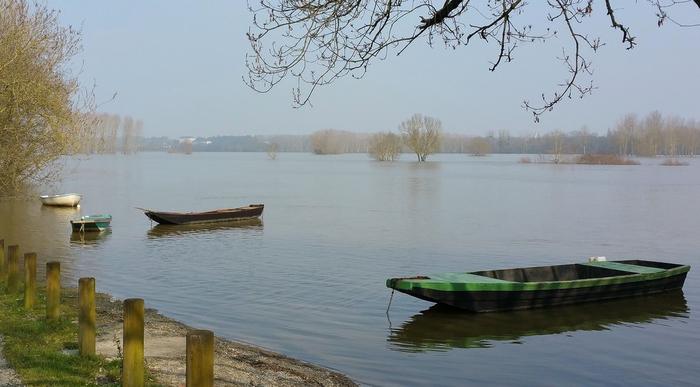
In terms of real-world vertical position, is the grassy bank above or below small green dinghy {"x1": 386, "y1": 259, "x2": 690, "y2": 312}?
above

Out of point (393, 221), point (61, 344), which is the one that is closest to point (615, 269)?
point (61, 344)

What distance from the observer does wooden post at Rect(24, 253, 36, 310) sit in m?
10.2

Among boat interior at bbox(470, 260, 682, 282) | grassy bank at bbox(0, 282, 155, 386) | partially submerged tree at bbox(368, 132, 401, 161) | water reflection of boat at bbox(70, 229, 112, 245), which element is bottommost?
water reflection of boat at bbox(70, 229, 112, 245)

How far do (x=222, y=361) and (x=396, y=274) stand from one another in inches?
436

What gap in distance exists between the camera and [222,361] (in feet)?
31.6

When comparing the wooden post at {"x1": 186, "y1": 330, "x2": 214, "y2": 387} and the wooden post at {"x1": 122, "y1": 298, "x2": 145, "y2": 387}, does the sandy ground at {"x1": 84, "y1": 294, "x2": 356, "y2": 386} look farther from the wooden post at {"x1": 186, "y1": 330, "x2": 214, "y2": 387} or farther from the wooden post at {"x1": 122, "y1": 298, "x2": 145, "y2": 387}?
the wooden post at {"x1": 186, "y1": 330, "x2": 214, "y2": 387}

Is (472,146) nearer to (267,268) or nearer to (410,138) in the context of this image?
(410,138)

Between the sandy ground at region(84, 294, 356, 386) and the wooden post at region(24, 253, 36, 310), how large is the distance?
108 centimetres

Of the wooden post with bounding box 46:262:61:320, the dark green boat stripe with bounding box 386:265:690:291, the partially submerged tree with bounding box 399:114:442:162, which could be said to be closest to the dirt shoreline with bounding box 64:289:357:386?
the wooden post with bounding box 46:262:61:320

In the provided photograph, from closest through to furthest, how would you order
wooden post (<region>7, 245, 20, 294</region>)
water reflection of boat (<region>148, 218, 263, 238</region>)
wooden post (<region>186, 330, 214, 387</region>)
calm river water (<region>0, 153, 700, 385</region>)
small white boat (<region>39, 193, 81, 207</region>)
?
wooden post (<region>186, 330, 214, 387</region>) < wooden post (<region>7, 245, 20, 294</region>) < calm river water (<region>0, 153, 700, 385</region>) < water reflection of boat (<region>148, 218, 263, 238</region>) < small white boat (<region>39, 193, 81, 207</region>)

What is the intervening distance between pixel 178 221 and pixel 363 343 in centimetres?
2179

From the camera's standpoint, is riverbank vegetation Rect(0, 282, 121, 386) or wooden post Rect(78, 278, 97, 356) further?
wooden post Rect(78, 278, 97, 356)

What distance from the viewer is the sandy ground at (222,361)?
8.50 m

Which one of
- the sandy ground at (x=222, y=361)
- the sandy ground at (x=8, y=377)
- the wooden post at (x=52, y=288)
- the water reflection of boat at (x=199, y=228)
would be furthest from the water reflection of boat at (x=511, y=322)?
the water reflection of boat at (x=199, y=228)
